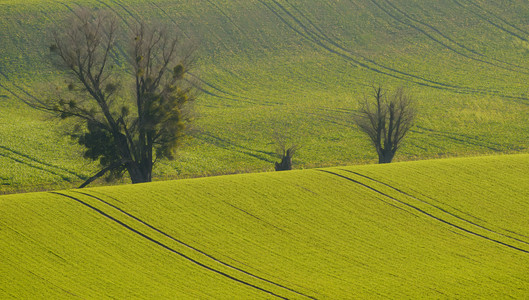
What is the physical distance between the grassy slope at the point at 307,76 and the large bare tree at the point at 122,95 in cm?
557

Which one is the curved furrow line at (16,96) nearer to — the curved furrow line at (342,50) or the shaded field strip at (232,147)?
the shaded field strip at (232,147)

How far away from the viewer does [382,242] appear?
25438 mm

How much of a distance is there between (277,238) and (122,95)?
1714 centimetres

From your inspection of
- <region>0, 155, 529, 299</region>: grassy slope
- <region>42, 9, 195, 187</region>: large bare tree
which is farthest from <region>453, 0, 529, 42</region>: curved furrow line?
<region>42, 9, 195, 187</region>: large bare tree

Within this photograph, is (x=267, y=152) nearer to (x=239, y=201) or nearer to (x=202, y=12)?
(x=239, y=201)

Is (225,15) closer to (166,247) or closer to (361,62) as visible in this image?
(361,62)

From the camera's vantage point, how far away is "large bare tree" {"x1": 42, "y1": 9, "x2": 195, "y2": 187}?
119 ft

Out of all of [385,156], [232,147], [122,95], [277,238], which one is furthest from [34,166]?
[385,156]

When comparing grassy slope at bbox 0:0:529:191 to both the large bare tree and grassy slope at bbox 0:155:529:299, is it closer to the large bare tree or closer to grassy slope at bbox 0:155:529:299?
the large bare tree

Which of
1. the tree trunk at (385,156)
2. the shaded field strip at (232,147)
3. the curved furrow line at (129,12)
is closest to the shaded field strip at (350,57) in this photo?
Answer: the curved furrow line at (129,12)

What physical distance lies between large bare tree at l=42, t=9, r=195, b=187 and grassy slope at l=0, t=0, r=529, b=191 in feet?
18.3

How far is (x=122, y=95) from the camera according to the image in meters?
37.8

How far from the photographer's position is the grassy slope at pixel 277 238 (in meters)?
20.9

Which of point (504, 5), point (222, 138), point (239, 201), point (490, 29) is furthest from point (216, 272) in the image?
point (504, 5)
